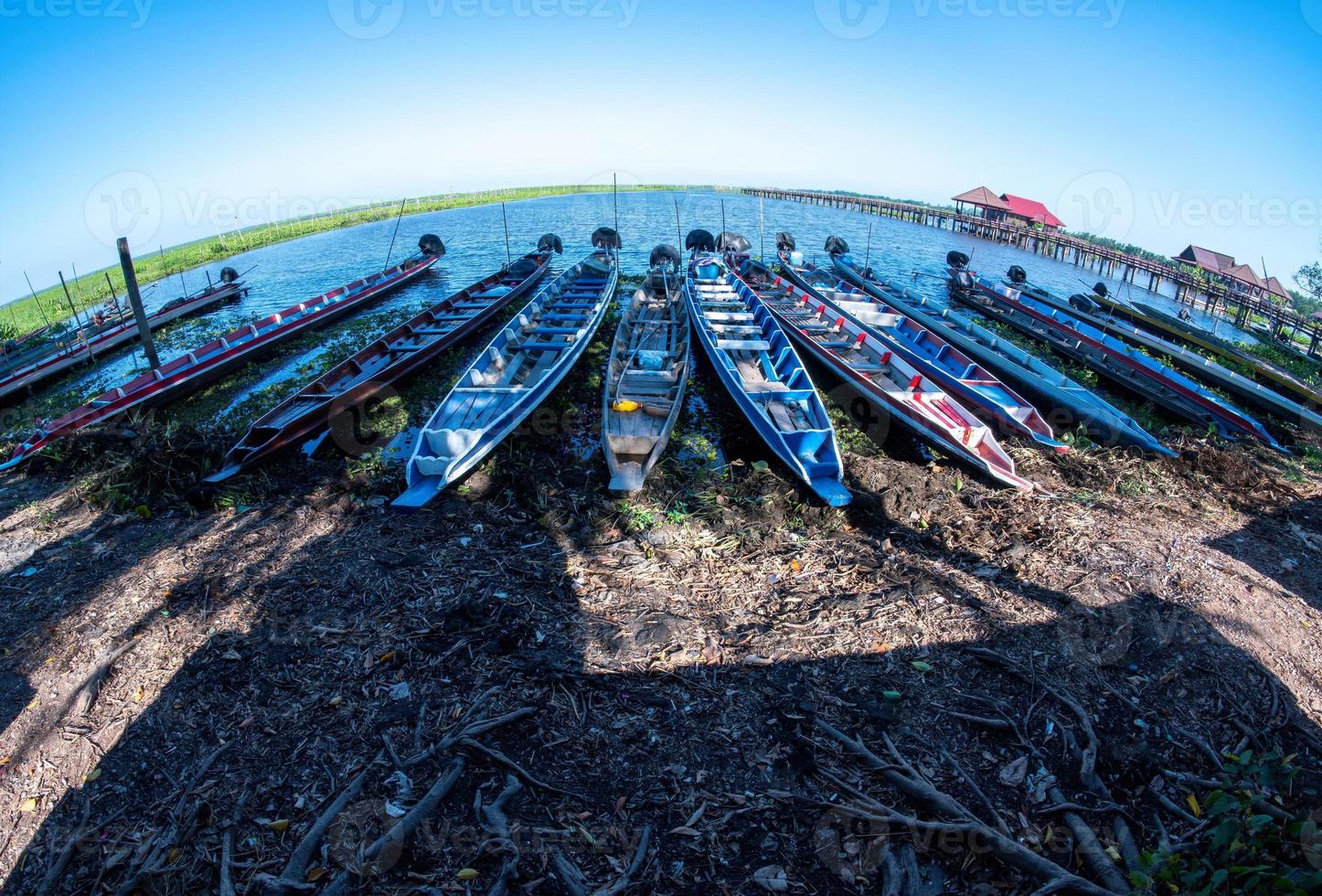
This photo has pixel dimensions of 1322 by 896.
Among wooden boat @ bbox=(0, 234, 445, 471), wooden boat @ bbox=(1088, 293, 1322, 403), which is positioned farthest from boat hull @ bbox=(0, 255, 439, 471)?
wooden boat @ bbox=(1088, 293, 1322, 403)

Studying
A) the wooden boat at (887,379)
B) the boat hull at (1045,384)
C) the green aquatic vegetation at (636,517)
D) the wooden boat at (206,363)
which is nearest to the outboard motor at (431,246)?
the wooden boat at (206,363)

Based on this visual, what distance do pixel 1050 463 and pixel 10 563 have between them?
13906mm

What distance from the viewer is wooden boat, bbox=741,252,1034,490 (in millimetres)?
8289

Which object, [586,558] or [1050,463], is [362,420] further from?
[1050,463]

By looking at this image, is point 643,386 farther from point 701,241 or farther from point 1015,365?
point 701,241

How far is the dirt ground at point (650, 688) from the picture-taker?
337cm

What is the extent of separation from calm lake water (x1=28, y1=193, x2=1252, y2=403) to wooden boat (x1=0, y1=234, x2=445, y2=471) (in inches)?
28.5

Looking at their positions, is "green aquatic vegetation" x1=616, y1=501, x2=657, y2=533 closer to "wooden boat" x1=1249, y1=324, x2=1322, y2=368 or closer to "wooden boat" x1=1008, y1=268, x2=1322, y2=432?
"wooden boat" x1=1008, y1=268, x2=1322, y2=432

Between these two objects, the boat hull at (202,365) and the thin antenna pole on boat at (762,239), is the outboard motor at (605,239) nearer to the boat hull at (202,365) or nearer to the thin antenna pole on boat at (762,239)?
the thin antenna pole on boat at (762,239)

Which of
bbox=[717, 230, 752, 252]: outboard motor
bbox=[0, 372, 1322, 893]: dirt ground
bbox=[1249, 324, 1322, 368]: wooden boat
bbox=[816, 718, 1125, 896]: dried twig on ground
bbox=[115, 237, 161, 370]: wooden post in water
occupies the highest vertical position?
bbox=[717, 230, 752, 252]: outboard motor

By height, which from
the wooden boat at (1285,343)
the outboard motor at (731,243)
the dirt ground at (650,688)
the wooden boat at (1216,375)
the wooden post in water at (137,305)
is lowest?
the dirt ground at (650,688)

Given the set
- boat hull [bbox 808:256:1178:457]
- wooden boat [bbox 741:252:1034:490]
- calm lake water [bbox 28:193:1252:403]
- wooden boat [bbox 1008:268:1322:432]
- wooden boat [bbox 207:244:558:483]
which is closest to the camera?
wooden boat [bbox 741:252:1034:490]

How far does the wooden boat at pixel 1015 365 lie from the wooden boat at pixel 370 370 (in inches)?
418

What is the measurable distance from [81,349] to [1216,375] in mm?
28292
